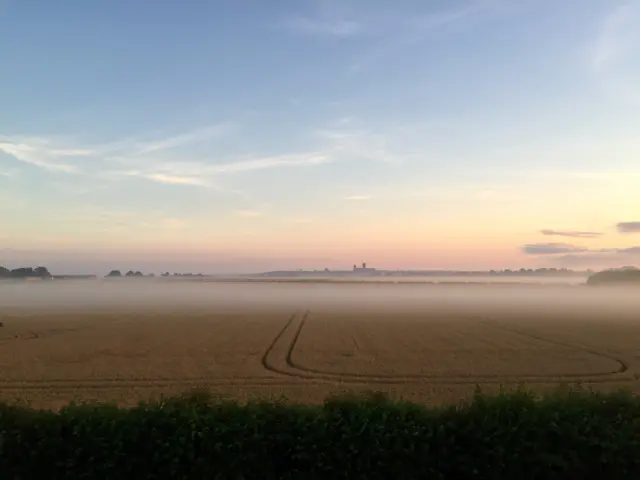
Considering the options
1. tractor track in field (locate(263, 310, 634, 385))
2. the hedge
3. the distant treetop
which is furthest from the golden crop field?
the distant treetop

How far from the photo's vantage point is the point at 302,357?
971 inches

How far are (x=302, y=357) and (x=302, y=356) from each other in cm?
Answer: 28

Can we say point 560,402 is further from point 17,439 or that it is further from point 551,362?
point 551,362

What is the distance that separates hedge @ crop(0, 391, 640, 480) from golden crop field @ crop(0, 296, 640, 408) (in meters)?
8.33

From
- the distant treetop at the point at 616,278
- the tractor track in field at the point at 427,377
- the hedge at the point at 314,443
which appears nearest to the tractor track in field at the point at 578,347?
the tractor track in field at the point at 427,377

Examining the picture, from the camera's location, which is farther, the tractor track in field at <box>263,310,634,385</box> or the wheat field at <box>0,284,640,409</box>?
the tractor track in field at <box>263,310,634,385</box>

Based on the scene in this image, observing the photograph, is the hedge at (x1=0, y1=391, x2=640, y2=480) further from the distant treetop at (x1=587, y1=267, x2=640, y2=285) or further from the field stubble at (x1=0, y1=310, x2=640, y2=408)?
the distant treetop at (x1=587, y1=267, x2=640, y2=285)

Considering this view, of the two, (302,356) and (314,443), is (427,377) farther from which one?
(314,443)

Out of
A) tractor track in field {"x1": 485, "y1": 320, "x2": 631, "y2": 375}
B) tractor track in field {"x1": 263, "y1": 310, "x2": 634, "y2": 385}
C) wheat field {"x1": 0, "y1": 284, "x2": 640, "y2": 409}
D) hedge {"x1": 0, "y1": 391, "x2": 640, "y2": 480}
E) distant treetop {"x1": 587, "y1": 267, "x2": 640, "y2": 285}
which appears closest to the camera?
hedge {"x1": 0, "y1": 391, "x2": 640, "y2": 480}

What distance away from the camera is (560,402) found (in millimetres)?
7070

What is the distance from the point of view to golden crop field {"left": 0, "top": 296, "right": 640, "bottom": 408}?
59.5 ft

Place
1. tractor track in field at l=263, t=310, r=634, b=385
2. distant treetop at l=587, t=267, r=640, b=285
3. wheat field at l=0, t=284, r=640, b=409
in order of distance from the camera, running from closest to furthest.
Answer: wheat field at l=0, t=284, r=640, b=409, tractor track in field at l=263, t=310, r=634, b=385, distant treetop at l=587, t=267, r=640, b=285

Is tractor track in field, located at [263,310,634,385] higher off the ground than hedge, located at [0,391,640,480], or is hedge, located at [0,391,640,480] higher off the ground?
hedge, located at [0,391,640,480]

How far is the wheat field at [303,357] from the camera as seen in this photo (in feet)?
59.2
